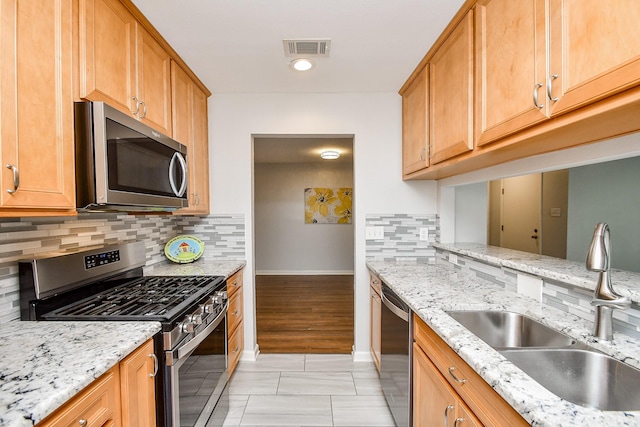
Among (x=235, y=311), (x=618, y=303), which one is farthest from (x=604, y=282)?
(x=235, y=311)

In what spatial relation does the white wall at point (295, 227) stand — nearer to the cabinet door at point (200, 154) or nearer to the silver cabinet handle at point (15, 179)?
the cabinet door at point (200, 154)

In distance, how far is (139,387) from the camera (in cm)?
114

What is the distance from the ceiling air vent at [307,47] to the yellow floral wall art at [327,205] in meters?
4.44

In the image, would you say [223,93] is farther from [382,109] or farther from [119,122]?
[119,122]

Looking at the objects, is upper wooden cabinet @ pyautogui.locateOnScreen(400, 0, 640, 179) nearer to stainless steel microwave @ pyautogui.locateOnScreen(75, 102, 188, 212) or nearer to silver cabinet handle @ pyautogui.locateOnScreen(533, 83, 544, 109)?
silver cabinet handle @ pyautogui.locateOnScreen(533, 83, 544, 109)

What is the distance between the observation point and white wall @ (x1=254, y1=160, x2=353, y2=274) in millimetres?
6418

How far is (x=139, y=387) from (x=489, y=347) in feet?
3.92

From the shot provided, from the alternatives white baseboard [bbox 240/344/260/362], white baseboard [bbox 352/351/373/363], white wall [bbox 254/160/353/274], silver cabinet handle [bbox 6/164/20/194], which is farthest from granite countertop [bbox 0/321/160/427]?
white wall [bbox 254/160/353/274]

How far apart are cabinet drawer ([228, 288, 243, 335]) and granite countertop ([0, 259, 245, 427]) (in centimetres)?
112

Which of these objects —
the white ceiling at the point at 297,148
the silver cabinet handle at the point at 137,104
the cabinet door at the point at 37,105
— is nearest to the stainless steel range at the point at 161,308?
the cabinet door at the point at 37,105

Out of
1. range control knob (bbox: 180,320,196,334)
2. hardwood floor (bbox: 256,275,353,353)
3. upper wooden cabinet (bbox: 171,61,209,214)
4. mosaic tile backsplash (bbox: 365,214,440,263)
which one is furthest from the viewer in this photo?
hardwood floor (bbox: 256,275,353,353)

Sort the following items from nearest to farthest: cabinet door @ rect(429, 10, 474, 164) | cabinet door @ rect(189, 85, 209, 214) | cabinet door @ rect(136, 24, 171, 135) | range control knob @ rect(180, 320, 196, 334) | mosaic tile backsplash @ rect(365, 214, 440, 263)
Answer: range control knob @ rect(180, 320, 196, 334), cabinet door @ rect(429, 10, 474, 164), cabinet door @ rect(136, 24, 171, 135), cabinet door @ rect(189, 85, 209, 214), mosaic tile backsplash @ rect(365, 214, 440, 263)

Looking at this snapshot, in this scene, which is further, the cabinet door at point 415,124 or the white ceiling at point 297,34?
the cabinet door at point 415,124

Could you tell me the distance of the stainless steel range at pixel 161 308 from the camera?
4.23 feet
